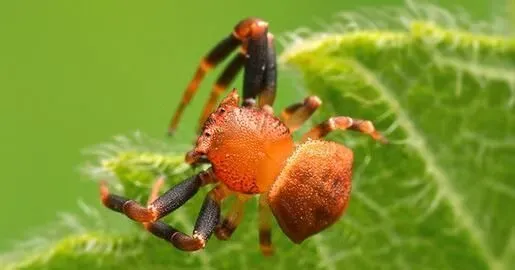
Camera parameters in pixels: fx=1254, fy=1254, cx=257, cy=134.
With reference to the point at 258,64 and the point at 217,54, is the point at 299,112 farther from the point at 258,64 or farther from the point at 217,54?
the point at 217,54

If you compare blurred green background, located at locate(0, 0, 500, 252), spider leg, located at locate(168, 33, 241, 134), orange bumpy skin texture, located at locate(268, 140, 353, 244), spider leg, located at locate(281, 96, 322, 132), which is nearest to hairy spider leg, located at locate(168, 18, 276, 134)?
spider leg, located at locate(168, 33, 241, 134)

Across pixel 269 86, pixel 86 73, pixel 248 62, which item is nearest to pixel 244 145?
pixel 269 86

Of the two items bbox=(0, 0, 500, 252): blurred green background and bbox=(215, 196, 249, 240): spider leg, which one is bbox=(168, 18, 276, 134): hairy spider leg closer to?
bbox=(215, 196, 249, 240): spider leg

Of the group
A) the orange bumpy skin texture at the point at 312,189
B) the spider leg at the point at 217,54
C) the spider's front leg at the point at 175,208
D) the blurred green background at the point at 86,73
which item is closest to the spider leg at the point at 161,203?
the spider's front leg at the point at 175,208

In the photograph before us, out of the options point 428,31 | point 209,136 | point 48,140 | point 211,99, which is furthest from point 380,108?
point 48,140

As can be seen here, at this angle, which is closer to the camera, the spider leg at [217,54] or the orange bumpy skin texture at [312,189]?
the orange bumpy skin texture at [312,189]

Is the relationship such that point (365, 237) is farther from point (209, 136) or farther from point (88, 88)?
point (88, 88)

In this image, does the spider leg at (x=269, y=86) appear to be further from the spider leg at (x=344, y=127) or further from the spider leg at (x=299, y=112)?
the spider leg at (x=344, y=127)
